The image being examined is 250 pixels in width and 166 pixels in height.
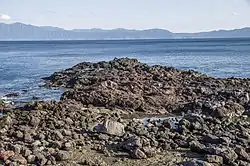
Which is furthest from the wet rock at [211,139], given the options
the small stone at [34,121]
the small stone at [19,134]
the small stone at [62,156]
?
the small stone at [34,121]

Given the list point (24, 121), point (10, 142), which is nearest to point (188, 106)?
point (24, 121)

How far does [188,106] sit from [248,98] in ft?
19.5

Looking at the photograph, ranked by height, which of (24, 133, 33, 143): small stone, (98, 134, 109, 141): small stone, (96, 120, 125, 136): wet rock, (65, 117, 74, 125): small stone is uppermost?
(96, 120, 125, 136): wet rock

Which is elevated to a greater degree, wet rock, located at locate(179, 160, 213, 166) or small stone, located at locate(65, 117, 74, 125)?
wet rock, located at locate(179, 160, 213, 166)

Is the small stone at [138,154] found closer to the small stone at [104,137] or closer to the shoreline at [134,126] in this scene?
the shoreline at [134,126]

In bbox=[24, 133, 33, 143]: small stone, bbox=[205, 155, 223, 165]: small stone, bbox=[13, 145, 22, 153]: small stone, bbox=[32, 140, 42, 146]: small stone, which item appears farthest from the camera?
bbox=[24, 133, 33, 143]: small stone

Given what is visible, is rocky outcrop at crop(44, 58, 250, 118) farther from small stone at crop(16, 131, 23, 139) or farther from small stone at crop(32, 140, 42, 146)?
small stone at crop(32, 140, 42, 146)

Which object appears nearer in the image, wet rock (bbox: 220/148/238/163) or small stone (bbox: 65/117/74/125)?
wet rock (bbox: 220/148/238/163)

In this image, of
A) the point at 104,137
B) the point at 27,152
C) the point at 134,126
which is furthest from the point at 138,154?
the point at 134,126

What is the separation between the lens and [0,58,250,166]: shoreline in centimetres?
2545

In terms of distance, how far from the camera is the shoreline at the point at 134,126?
2545 centimetres

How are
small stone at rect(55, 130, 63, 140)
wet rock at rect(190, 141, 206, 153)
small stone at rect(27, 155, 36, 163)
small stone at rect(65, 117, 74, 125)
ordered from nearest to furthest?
small stone at rect(27, 155, 36, 163) → wet rock at rect(190, 141, 206, 153) → small stone at rect(55, 130, 63, 140) → small stone at rect(65, 117, 74, 125)

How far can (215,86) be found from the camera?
51.9 m

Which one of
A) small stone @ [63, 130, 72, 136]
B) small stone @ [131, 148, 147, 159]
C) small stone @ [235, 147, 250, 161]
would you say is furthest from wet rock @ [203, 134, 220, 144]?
small stone @ [63, 130, 72, 136]
